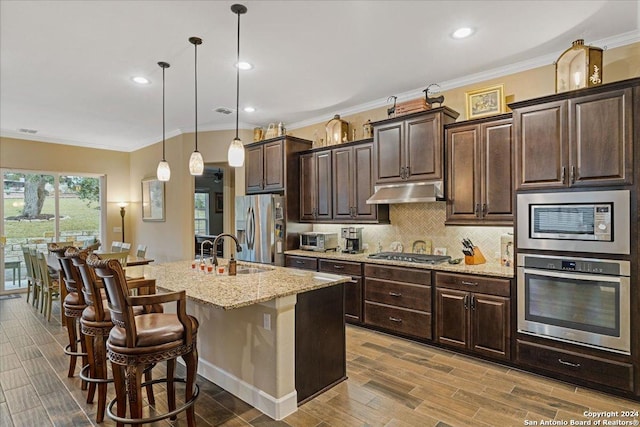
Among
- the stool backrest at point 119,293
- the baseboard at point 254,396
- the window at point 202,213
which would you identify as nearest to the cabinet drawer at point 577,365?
the baseboard at point 254,396

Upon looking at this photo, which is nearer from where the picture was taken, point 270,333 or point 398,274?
point 270,333

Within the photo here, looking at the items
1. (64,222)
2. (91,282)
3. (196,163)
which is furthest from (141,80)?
(64,222)

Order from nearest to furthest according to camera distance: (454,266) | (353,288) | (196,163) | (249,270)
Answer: (196,163) → (249,270) → (454,266) → (353,288)

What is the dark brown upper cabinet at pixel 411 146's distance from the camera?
12.7ft

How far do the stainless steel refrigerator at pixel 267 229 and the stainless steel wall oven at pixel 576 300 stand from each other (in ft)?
10.2

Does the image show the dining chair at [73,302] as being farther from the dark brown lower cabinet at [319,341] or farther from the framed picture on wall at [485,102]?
the framed picture on wall at [485,102]

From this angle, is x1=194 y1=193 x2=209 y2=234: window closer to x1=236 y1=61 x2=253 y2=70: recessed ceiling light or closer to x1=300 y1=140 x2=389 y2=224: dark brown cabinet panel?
x1=300 y1=140 x2=389 y2=224: dark brown cabinet panel

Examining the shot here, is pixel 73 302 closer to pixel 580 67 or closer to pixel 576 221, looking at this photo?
pixel 576 221

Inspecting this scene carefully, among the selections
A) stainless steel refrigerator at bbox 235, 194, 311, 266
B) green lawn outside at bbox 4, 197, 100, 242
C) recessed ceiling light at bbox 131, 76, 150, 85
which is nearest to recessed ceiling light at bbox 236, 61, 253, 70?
recessed ceiling light at bbox 131, 76, 150, 85

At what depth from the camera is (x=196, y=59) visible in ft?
11.7

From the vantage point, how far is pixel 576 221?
2.84 meters

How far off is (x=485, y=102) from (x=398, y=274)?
208cm

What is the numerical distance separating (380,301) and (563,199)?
211cm

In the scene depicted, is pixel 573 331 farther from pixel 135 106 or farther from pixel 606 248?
pixel 135 106
